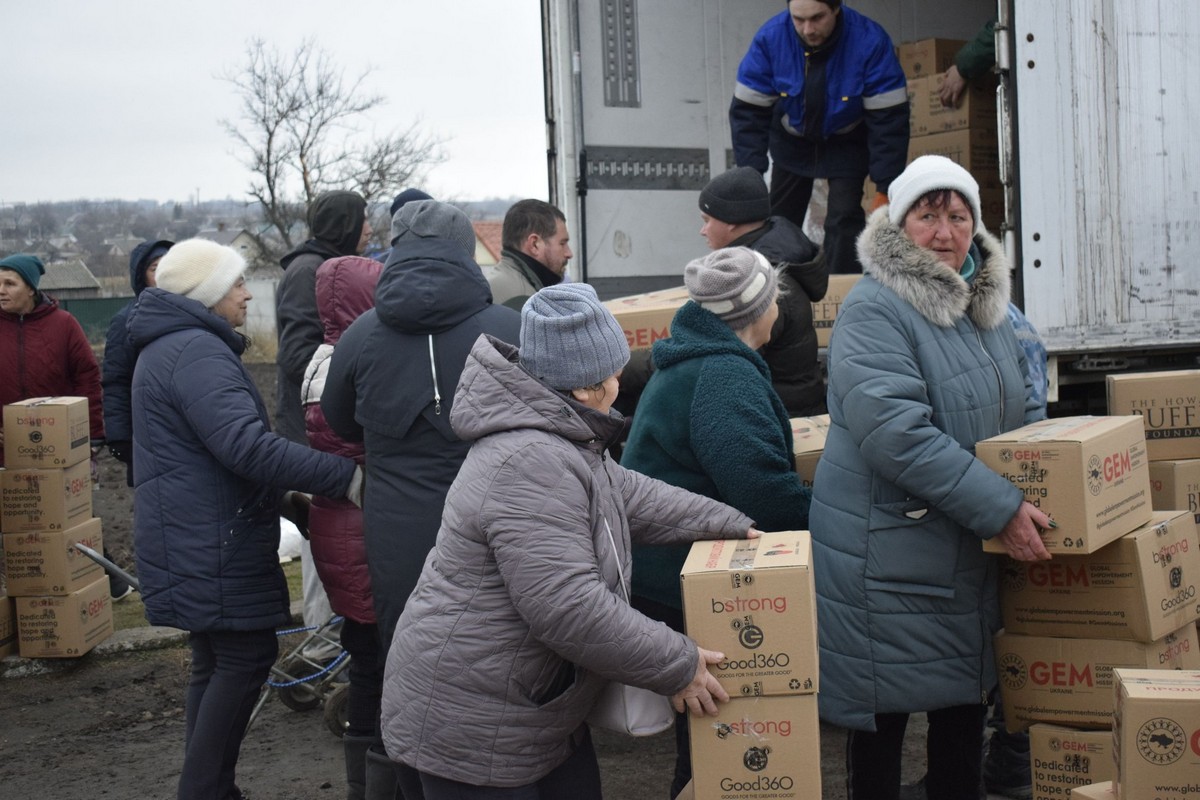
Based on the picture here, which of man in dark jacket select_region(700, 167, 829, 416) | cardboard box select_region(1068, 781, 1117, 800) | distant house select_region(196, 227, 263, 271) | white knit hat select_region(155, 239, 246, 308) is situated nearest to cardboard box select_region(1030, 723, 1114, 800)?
cardboard box select_region(1068, 781, 1117, 800)

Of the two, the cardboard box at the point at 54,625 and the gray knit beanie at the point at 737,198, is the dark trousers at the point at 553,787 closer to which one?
the gray knit beanie at the point at 737,198

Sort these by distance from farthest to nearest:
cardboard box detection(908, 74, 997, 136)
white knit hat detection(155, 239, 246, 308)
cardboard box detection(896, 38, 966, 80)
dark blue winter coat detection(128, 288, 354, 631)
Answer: cardboard box detection(896, 38, 966, 80)
cardboard box detection(908, 74, 997, 136)
white knit hat detection(155, 239, 246, 308)
dark blue winter coat detection(128, 288, 354, 631)

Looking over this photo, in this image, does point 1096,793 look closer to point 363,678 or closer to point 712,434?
point 712,434

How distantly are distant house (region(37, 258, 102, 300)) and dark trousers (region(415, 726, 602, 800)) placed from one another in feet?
64.5

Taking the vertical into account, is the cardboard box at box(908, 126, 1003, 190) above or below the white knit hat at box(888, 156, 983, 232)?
above

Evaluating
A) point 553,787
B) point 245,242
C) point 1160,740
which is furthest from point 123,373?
point 245,242

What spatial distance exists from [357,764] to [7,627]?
2973 mm

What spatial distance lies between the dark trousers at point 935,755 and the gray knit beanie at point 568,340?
141 cm

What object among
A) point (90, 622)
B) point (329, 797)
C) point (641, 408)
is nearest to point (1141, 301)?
point (641, 408)

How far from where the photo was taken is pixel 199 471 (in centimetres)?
368

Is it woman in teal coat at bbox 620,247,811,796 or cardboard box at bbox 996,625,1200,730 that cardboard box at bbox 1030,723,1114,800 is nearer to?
cardboard box at bbox 996,625,1200,730

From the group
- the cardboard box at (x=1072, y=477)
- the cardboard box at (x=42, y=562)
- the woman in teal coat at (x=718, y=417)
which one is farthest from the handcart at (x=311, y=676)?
the cardboard box at (x=1072, y=477)

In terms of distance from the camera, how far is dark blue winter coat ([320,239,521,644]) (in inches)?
130

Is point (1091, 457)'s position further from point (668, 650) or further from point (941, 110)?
point (941, 110)
